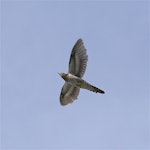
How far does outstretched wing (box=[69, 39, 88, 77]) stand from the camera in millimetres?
30859

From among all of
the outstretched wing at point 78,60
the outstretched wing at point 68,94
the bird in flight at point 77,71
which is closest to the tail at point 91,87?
the bird in flight at point 77,71

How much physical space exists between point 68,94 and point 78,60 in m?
2.82

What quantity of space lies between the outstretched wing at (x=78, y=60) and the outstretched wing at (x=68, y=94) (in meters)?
1.44

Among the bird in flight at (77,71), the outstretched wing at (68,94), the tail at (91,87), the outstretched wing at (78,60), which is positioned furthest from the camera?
the outstretched wing at (68,94)

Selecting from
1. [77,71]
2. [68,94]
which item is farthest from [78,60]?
[68,94]

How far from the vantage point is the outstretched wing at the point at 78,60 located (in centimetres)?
3086

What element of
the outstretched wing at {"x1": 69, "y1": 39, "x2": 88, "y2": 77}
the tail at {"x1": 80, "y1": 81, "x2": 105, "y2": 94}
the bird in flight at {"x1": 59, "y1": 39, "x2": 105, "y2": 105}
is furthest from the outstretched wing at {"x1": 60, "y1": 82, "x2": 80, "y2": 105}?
the tail at {"x1": 80, "y1": 81, "x2": 105, "y2": 94}

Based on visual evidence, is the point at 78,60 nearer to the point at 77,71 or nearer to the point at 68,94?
the point at 77,71

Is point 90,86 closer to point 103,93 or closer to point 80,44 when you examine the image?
point 103,93

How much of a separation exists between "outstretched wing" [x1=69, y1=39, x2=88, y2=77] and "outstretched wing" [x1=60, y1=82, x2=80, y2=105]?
1.44m

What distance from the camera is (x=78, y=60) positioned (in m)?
31.0

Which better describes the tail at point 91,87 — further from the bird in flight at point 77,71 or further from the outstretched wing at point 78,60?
the outstretched wing at point 78,60

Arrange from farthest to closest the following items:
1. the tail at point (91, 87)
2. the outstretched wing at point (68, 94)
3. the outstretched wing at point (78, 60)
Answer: the outstretched wing at point (68, 94), the outstretched wing at point (78, 60), the tail at point (91, 87)

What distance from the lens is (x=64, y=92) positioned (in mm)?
32812
